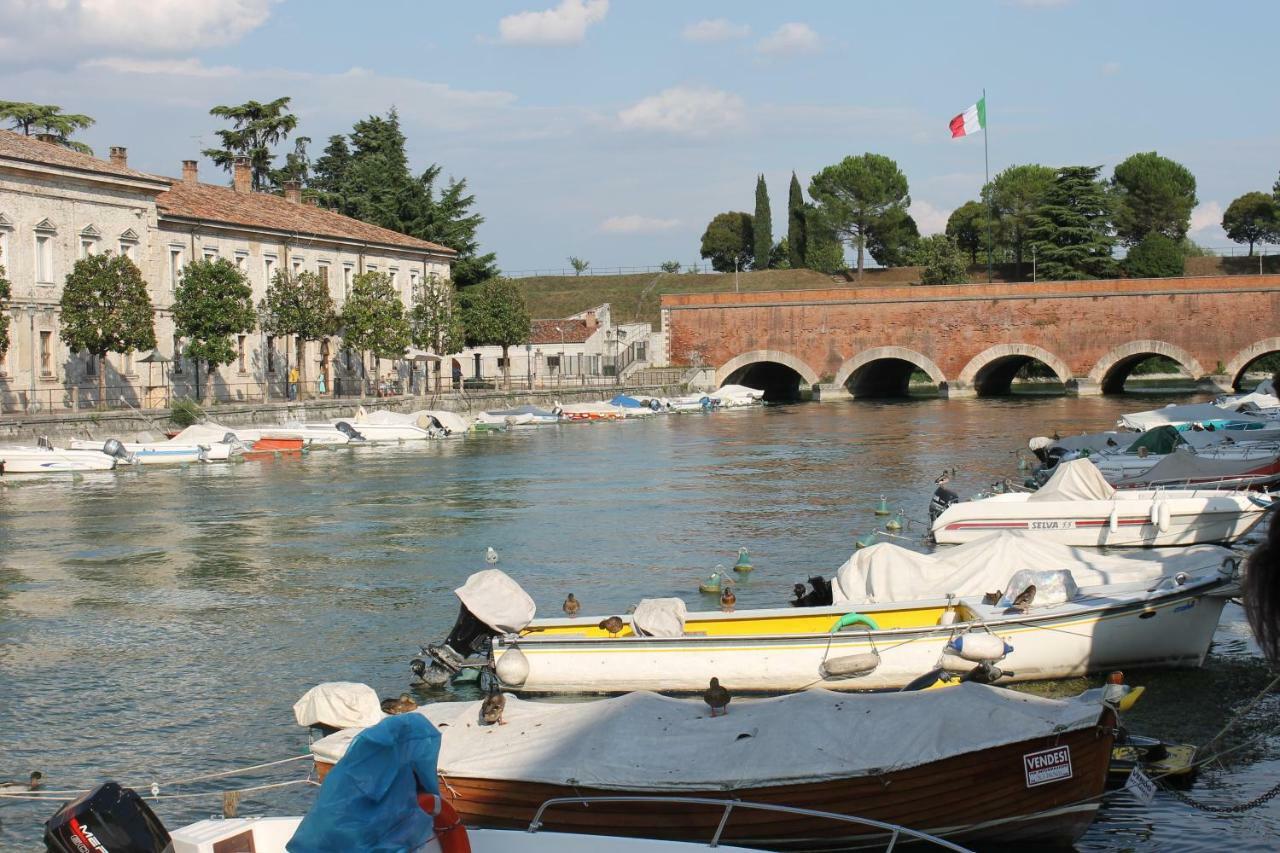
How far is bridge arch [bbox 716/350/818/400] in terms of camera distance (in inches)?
2660

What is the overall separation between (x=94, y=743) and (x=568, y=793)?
17.6ft

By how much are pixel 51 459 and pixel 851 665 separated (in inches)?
1056

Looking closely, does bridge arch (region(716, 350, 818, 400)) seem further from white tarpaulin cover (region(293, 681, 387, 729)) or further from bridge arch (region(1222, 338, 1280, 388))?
white tarpaulin cover (region(293, 681, 387, 729))

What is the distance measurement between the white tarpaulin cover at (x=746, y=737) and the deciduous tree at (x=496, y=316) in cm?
5357

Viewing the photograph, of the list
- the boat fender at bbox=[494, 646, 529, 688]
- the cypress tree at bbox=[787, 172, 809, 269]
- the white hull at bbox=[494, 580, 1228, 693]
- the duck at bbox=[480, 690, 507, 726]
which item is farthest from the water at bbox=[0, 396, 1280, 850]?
the cypress tree at bbox=[787, 172, 809, 269]

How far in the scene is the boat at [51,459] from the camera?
3388 cm

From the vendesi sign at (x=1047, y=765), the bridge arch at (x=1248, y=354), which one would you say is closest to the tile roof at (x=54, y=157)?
the vendesi sign at (x=1047, y=765)

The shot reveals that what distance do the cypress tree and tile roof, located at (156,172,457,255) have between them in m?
42.0

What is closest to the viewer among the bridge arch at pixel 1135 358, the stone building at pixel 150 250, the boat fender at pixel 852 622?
the boat fender at pixel 852 622

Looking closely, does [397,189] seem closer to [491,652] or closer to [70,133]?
[70,133]

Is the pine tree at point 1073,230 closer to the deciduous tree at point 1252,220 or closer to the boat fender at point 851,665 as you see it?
the deciduous tree at point 1252,220

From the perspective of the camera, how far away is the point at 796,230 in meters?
99.6

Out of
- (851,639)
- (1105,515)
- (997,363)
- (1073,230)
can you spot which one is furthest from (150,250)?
(1073,230)

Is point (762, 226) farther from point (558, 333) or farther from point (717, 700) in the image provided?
point (717, 700)
